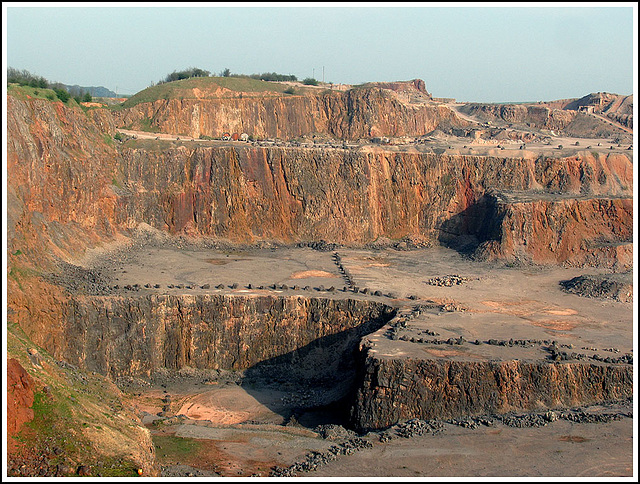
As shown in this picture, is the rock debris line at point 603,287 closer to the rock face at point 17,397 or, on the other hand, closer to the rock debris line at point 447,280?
the rock debris line at point 447,280

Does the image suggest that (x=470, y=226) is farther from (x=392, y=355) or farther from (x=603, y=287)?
(x=392, y=355)

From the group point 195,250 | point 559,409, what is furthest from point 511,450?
point 195,250

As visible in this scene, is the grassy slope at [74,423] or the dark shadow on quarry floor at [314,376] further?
the dark shadow on quarry floor at [314,376]

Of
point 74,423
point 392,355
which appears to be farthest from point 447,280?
point 74,423

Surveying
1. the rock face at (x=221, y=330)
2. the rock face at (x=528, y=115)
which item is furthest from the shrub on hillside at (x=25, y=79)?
the rock face at (x=528, y=115)

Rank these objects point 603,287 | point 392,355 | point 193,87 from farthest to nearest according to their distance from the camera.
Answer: point 193,87, point 603,287, point 392,355

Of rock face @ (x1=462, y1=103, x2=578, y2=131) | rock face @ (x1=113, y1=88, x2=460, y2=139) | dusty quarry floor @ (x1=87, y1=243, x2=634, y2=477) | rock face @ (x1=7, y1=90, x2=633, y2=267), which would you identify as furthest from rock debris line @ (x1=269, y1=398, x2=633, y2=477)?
rock face @ (x1=462, y1=103, x2=578, y2=131)

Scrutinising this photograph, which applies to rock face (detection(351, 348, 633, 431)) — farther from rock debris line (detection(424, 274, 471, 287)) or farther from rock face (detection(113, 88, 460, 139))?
rock face (detection(113, 88, 460, 139))
